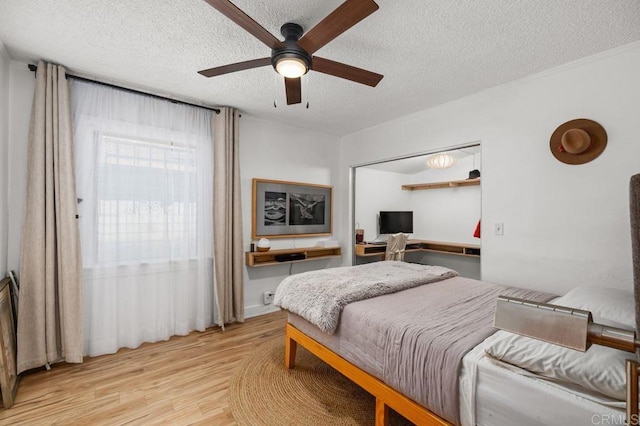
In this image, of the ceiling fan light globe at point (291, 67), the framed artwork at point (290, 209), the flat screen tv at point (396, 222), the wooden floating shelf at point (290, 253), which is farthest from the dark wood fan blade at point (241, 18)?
the flat screen tv at point (396, 222)

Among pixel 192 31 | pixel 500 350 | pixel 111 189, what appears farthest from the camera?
pixel 111 189

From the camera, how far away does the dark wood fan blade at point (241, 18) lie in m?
1.34

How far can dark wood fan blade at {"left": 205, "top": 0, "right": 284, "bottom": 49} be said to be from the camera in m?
1.34

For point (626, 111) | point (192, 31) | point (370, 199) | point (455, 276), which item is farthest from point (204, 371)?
point (626, 111)

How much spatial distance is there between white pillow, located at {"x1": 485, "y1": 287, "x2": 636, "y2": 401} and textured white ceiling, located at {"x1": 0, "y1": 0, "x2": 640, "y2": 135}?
1744 millimetres

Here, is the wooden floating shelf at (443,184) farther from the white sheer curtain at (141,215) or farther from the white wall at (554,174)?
the white sheer curtain at (141,215)

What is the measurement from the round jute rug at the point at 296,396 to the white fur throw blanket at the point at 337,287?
1.76 ft

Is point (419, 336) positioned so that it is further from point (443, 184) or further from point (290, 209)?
point (443, 184)

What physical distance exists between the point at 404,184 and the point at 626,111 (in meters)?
2.58

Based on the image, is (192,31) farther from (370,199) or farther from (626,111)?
(370,199)

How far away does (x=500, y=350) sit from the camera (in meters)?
1.20

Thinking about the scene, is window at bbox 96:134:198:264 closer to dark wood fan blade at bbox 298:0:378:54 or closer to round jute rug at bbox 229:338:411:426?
round jute rug at bbox 229:338:411:426

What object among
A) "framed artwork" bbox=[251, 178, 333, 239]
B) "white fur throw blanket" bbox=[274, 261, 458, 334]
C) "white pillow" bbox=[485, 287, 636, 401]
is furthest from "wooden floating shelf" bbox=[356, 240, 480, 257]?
"white pillow" bbox=[485, 287, 636, 401]

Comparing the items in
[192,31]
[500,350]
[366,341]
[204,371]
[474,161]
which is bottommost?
[204,371]
